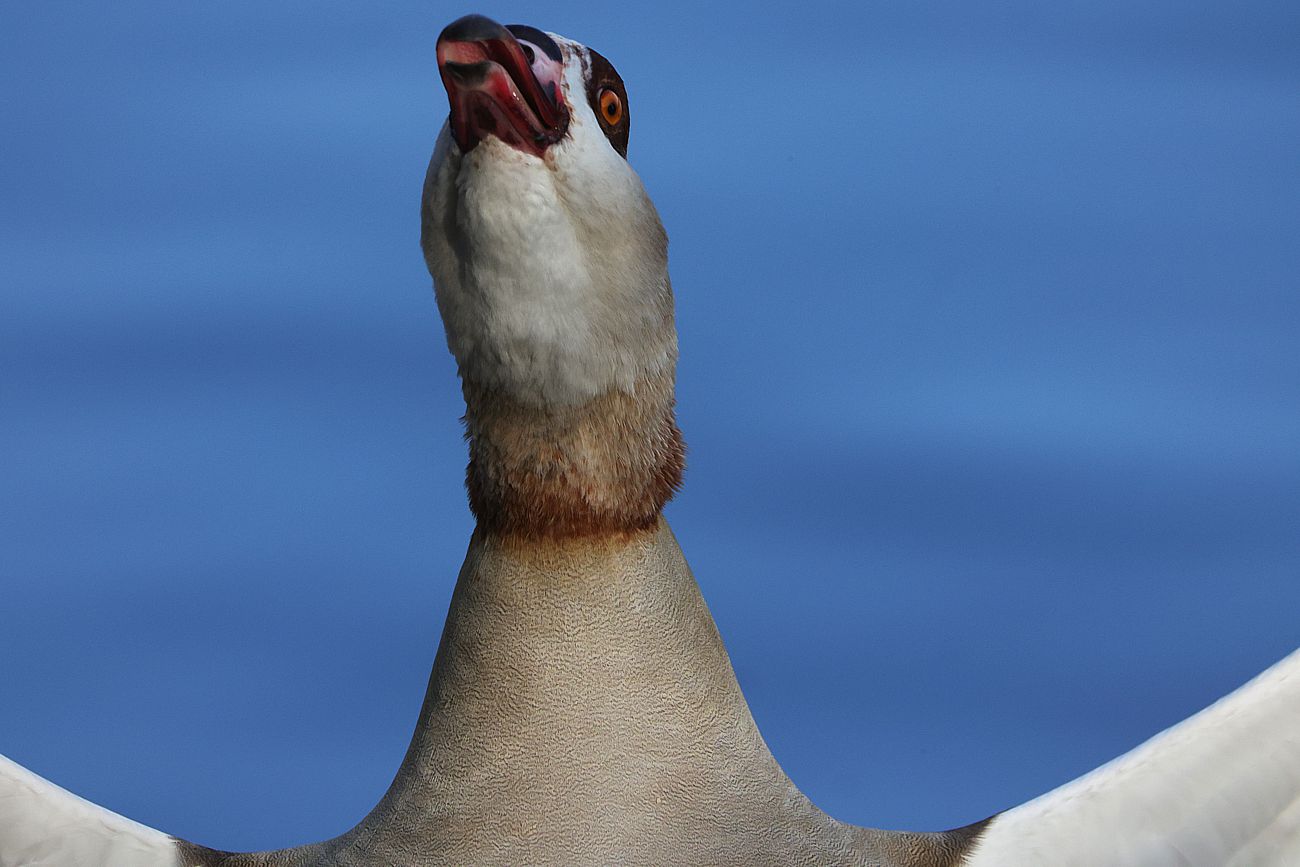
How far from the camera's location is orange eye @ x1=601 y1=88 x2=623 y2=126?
1860 millimetres

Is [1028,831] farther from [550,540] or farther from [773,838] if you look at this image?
[550,540]

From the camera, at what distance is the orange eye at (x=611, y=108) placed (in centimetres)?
186

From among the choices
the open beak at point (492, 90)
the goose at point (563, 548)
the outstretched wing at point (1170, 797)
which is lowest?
the outstretched wing at point (1170, 797)

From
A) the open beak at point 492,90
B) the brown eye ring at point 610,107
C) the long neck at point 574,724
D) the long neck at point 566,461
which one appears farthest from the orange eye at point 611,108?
the long neck at point 574,724

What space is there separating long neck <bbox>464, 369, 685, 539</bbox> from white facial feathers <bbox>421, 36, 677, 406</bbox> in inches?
0.9

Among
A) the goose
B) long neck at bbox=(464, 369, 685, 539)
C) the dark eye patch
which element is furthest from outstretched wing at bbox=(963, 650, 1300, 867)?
the dark eye patch

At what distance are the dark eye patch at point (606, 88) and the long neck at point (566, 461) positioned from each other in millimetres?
231

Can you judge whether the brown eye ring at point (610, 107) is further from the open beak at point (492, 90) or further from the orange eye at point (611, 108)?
the open beak at point (492, 90)

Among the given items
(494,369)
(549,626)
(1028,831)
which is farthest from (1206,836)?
(494,369)

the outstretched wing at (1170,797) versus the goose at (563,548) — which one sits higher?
the goose at (563,548)

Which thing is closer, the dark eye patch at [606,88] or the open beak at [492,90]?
the open beak at [492,90]

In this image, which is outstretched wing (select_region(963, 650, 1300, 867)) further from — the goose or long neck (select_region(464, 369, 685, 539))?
long neck (select_region(464, 369, 685, 539))

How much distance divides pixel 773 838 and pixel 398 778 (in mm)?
383

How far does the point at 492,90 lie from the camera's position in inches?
67.0
